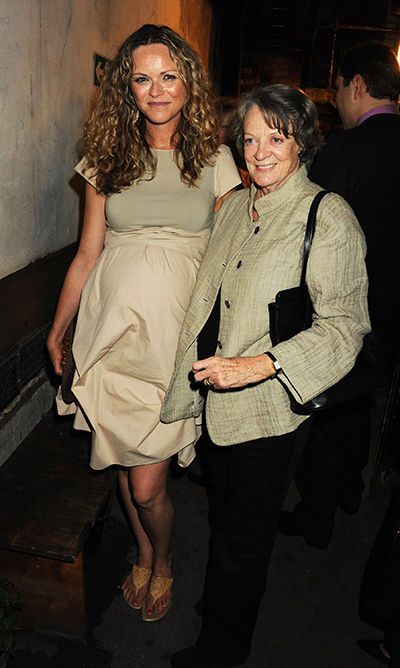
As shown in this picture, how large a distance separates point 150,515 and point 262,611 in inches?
31.5

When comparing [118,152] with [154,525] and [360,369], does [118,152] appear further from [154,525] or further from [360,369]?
[154,525]

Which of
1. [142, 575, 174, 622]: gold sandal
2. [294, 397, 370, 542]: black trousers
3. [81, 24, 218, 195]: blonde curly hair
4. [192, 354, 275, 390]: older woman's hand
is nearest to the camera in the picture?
[192, 354, 275, 390]: older woman's hand

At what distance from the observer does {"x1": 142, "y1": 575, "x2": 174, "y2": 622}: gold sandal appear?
8.04ft

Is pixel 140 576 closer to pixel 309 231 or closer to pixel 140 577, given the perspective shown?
pixel 140 577

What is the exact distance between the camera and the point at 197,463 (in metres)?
3.59

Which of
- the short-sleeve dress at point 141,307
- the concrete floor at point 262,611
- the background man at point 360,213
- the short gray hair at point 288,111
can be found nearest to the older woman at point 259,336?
the short gray hair at point 288,111

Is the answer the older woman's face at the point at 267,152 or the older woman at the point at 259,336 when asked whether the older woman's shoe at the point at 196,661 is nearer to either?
the older woman at the point at 259,336

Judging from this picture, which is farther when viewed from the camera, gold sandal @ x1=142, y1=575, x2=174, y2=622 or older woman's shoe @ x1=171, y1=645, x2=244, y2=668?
gold sandal @ x1=142, y1=575, x2=174, y2=622

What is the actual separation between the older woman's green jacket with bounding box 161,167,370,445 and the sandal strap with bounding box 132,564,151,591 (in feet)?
3.71

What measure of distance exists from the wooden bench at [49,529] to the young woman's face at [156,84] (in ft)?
5.24

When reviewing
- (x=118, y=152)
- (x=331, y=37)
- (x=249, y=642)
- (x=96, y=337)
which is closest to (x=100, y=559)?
(x=249, y=642)

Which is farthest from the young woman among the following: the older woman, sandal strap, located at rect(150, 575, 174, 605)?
sandal strap, located at rect(150, 575, 174, 605)

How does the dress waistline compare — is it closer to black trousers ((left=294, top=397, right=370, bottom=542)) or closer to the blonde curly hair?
the blonde curly hair

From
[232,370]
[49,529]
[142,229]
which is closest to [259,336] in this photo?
[232,370]
